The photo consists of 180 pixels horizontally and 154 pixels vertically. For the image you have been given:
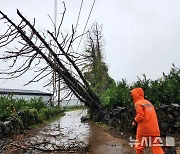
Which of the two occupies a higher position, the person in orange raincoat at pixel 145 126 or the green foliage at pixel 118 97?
the green foliage at pixel 118 97

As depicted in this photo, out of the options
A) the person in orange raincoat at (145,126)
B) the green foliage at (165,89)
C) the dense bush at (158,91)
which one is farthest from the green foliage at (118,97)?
the person in orange raincoat at (145,126)

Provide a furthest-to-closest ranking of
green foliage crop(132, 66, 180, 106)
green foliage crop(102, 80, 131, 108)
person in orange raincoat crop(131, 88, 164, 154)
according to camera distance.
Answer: green foliage crop(102, 80, 131, 108) < green foliage crop(132, 66, 180, 106) < person in orange raincoat crop(131, 88, 164, 154)

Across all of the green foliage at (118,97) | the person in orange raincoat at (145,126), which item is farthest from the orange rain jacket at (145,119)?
the green foliage at (118,97)

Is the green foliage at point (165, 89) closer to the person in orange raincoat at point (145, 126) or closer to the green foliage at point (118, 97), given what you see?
the green foliage at point (118, 97)

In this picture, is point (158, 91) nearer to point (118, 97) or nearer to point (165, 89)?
point (165, 89)

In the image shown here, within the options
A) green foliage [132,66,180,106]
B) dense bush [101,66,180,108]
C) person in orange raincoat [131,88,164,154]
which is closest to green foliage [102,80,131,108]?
dense bush [101,66,180,108]

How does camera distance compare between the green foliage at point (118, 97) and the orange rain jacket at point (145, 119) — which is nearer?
the orange rain jacket at point (145, 119)

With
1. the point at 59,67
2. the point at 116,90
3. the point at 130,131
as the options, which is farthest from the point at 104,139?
the point at 116,90

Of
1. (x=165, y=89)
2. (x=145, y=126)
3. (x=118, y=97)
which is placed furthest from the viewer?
(x=118, y=97)

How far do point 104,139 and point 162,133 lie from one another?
6.09ft

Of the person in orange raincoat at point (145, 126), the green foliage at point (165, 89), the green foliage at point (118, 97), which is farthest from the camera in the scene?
the green foliage at point (118, 97)

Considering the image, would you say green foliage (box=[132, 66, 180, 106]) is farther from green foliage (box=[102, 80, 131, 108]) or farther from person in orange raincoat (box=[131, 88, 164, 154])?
person in orange raincoat (box=[131, 88, 164, 154])

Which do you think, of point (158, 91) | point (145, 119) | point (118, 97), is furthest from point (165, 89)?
point (145, 119)

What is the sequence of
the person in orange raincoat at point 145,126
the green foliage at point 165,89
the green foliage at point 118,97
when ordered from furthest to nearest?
the green foliage at point 118,97 < the green foliage at point 165,89 < the person in orange raincoat at point 145,126
